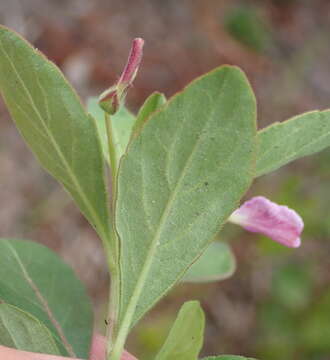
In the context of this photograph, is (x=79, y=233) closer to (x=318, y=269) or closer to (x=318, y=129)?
(x=318, y=269)

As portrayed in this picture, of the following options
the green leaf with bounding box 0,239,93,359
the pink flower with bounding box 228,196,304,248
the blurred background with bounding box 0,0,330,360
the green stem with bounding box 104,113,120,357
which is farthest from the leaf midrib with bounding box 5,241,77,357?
the blurred background with bounding box 0,0,330,360

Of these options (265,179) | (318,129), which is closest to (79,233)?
(265,179)

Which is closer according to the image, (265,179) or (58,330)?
(58,330)

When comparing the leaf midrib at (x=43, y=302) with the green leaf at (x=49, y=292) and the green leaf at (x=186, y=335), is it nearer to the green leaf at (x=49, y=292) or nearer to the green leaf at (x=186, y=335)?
the green leaf at (x=49, y=292)

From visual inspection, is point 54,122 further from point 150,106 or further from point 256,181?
point 256,181

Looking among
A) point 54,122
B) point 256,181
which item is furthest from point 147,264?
point 256,181

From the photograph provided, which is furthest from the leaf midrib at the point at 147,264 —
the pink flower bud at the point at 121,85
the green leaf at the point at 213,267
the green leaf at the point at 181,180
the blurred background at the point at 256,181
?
the blurred background at the point at 256,181
